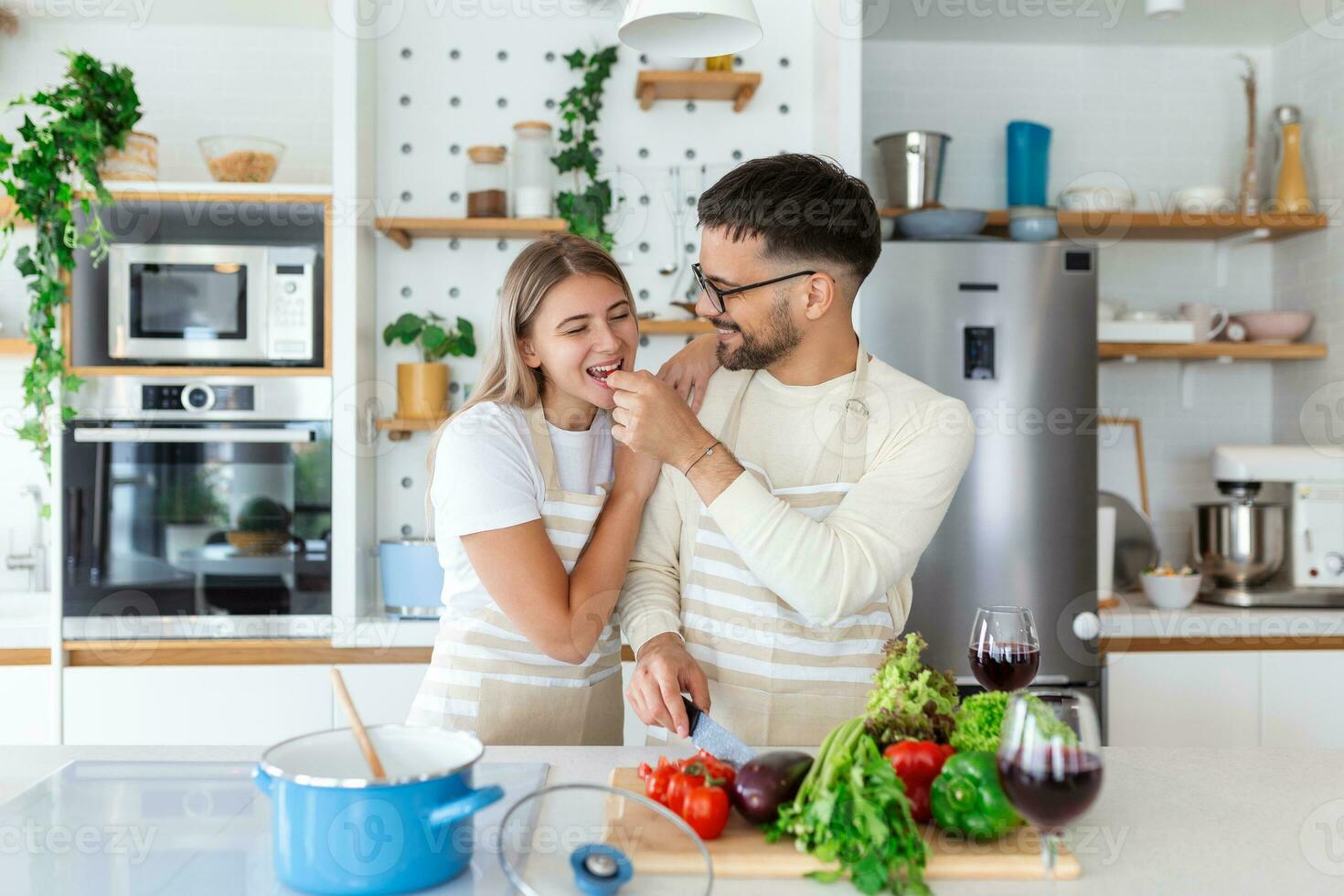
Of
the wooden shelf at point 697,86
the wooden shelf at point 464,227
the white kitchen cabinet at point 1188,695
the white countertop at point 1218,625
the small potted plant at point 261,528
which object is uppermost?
the wooden shelf at point 697,86

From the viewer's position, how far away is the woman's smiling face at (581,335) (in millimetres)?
1655

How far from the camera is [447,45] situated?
129 inches

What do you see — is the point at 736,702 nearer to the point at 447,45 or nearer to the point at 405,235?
the point at 405,235

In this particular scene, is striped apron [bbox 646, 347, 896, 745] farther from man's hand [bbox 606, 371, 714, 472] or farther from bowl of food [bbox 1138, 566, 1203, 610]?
bowl of food [bbox 1138, 566, 1203, 610]

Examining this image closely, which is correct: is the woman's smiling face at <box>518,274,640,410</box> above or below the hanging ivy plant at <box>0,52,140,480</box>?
below

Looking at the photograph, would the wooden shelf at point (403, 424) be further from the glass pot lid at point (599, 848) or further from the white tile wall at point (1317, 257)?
the white tile wall at point (1317, 257)

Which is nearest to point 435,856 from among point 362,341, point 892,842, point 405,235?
point 892,842

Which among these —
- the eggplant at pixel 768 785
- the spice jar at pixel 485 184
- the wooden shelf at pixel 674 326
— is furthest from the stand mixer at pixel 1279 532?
the eggplant at pixel 768 785

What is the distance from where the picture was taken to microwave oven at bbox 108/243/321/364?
2.78 metres

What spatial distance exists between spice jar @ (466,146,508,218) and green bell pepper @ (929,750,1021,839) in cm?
238

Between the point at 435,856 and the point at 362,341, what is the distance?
2.19 metres

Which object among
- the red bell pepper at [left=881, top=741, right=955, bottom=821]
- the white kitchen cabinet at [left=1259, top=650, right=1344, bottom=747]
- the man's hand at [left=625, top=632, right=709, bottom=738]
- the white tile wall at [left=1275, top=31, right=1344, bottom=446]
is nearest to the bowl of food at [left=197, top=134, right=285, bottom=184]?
the man's hand at [left=625, top=632, right=709, bottom=738]

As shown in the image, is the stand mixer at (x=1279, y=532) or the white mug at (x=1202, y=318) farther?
the white mug at (x=1202, y=318)

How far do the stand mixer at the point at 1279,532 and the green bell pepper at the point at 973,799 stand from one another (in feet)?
7.92
